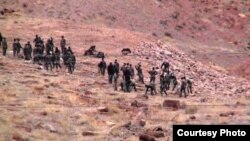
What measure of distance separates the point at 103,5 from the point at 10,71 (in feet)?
72.9

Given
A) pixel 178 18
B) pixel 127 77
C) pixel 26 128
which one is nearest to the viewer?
pixel 26 128

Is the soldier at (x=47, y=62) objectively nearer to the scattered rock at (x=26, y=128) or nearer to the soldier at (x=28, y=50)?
the soldier at (x=28, y=50)

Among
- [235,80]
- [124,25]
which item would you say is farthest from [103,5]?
[235,80]

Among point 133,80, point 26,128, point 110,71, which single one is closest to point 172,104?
point 110,71

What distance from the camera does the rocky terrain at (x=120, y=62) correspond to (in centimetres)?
2556

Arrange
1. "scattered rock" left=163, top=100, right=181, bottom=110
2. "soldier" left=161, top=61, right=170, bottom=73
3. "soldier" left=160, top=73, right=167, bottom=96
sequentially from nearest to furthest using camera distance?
"scattered rock" left=163, top=100, right=181, bottom=110
"soldier" left=160, top=73, right=167, bottom=96
"soldier" left=161, top=61, right=170, bottom=73

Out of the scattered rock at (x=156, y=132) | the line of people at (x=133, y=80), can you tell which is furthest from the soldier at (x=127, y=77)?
the scattered rock at (x=156, y=132)

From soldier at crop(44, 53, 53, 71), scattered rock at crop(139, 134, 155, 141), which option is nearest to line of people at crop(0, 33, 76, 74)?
soldier at crop(44, 53, 53, 71)

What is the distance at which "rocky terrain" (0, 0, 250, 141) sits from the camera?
25.6 meters

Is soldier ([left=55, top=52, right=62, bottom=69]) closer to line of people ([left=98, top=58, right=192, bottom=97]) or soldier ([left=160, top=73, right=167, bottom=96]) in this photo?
line of people ([left=98, top=58, right=192, bottom=97])

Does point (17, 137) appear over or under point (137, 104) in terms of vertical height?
under

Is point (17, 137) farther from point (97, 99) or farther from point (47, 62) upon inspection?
point (47, 62)

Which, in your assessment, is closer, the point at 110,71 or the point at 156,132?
the point at 156,132

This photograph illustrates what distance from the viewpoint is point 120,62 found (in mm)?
40844
